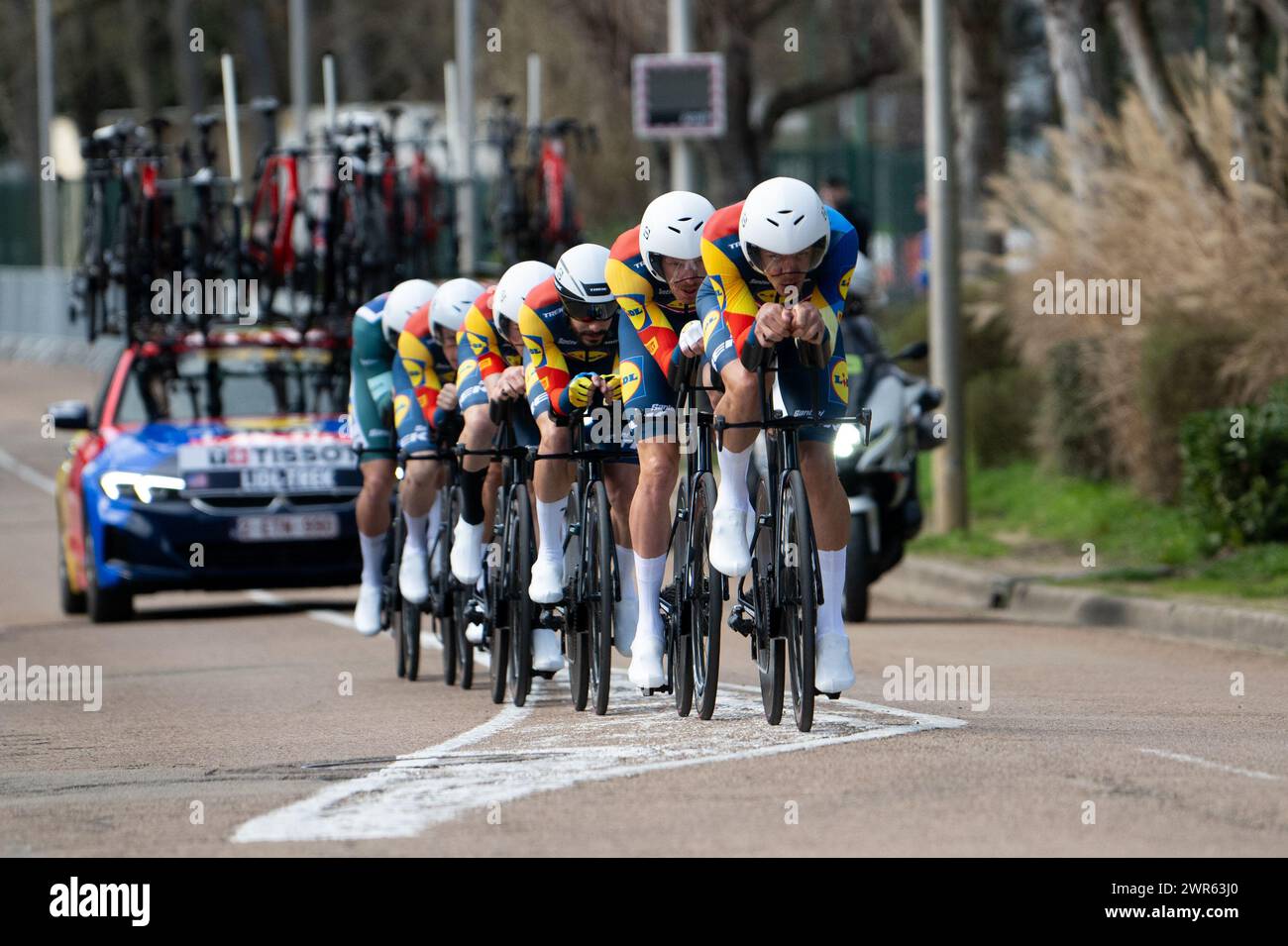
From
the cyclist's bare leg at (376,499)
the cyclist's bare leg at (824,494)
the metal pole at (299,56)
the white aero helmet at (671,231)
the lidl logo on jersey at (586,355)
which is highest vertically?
the metal pole at (299,56)

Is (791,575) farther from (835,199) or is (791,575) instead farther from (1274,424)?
(835,199)

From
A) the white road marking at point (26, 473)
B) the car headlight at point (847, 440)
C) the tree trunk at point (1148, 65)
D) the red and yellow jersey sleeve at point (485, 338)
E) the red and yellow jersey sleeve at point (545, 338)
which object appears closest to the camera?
the red and yellow jersey sleeve at point (545, 338)

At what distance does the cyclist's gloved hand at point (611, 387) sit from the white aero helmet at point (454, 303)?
174 centimetres

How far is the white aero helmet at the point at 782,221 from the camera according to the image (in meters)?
8.83

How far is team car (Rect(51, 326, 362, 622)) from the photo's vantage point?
622 inches

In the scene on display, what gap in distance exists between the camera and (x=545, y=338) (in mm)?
10500

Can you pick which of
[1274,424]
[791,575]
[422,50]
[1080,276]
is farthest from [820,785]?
[422,50]

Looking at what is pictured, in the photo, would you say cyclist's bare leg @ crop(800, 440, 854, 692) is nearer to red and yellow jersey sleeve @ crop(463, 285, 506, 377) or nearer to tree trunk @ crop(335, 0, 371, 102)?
red and yellow jersey sleeve @ crop(463, 285, 506, 377)

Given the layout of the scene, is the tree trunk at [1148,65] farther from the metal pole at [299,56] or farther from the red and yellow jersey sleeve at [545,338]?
the metal pole at [299,56]

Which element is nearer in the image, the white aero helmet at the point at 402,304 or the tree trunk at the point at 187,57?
the white aero helmet at the point at 402,304

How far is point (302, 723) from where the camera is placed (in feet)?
34.7

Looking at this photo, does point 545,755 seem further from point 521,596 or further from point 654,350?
point 521,596

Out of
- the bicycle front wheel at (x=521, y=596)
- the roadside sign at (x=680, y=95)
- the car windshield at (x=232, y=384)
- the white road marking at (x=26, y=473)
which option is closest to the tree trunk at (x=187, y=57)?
the white road marking at (x=26, y=473)
